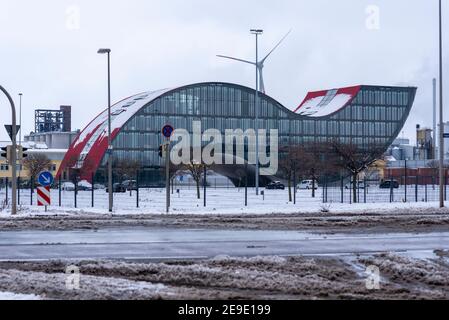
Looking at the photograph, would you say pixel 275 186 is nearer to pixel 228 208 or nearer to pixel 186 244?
pixel 228 208

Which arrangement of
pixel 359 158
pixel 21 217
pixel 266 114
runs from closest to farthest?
pixel 21 217
pixel 359 158
pixel 266 114

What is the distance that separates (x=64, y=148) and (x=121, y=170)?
63.2 m

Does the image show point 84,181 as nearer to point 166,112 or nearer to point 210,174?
point 210,174

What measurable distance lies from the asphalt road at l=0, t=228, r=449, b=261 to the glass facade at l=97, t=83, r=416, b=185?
83.2 m

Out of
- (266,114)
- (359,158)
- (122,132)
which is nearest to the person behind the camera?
(359,158)

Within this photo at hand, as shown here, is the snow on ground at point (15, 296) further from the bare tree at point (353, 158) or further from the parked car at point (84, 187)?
the parked car at point (84, 187)

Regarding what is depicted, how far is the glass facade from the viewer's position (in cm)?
11125

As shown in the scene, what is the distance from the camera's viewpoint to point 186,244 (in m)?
17.5

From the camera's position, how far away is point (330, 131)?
12125cm

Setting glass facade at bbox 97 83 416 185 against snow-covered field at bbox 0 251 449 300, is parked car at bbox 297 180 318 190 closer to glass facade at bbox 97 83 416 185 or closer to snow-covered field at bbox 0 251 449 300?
glass facade at bbox 97 83 416 185

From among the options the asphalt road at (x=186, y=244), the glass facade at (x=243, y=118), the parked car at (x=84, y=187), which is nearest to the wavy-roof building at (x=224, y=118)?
the glass facade at (x=243, y=118)

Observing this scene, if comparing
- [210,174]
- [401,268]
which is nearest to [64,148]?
[210,174]

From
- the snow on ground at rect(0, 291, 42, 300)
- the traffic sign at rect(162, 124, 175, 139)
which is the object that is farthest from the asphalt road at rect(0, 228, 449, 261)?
the traffic sign at rect(162, 124, 175, 139)

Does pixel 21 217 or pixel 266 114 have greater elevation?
pixel 266 114
